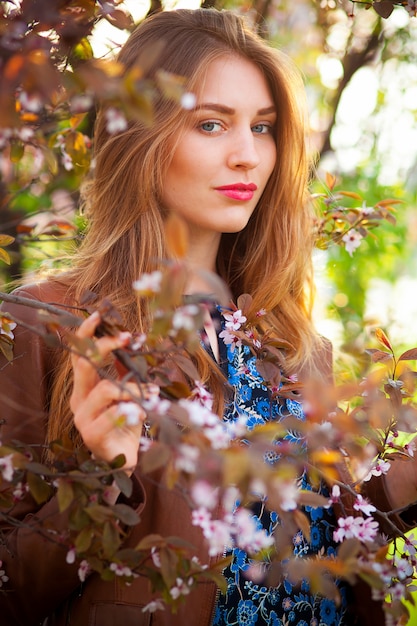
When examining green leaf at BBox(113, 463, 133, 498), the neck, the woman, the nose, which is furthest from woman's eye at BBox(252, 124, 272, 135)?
green leaf at BBox(113, 463, 133, 498)

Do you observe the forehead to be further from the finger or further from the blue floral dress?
the finger

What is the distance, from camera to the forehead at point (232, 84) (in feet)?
5.93

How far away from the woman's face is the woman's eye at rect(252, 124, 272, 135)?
5cm

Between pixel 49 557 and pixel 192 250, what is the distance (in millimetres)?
874

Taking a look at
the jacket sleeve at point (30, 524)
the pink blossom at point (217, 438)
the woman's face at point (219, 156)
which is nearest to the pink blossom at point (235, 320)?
the woman's face at point (219, 156)

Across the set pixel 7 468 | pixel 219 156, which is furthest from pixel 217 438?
pixel 219 156

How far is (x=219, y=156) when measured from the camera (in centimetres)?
178

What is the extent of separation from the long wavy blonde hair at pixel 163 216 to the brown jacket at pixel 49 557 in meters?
0.07

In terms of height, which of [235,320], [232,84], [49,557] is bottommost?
[49,557]

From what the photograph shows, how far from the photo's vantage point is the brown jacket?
1444 mm

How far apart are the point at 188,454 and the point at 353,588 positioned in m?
1.17

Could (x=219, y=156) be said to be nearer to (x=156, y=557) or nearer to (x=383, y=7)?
(x=383, y=7)

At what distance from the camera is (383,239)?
294 centimetres

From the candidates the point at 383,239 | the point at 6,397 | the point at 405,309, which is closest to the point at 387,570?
the point at 6,397
